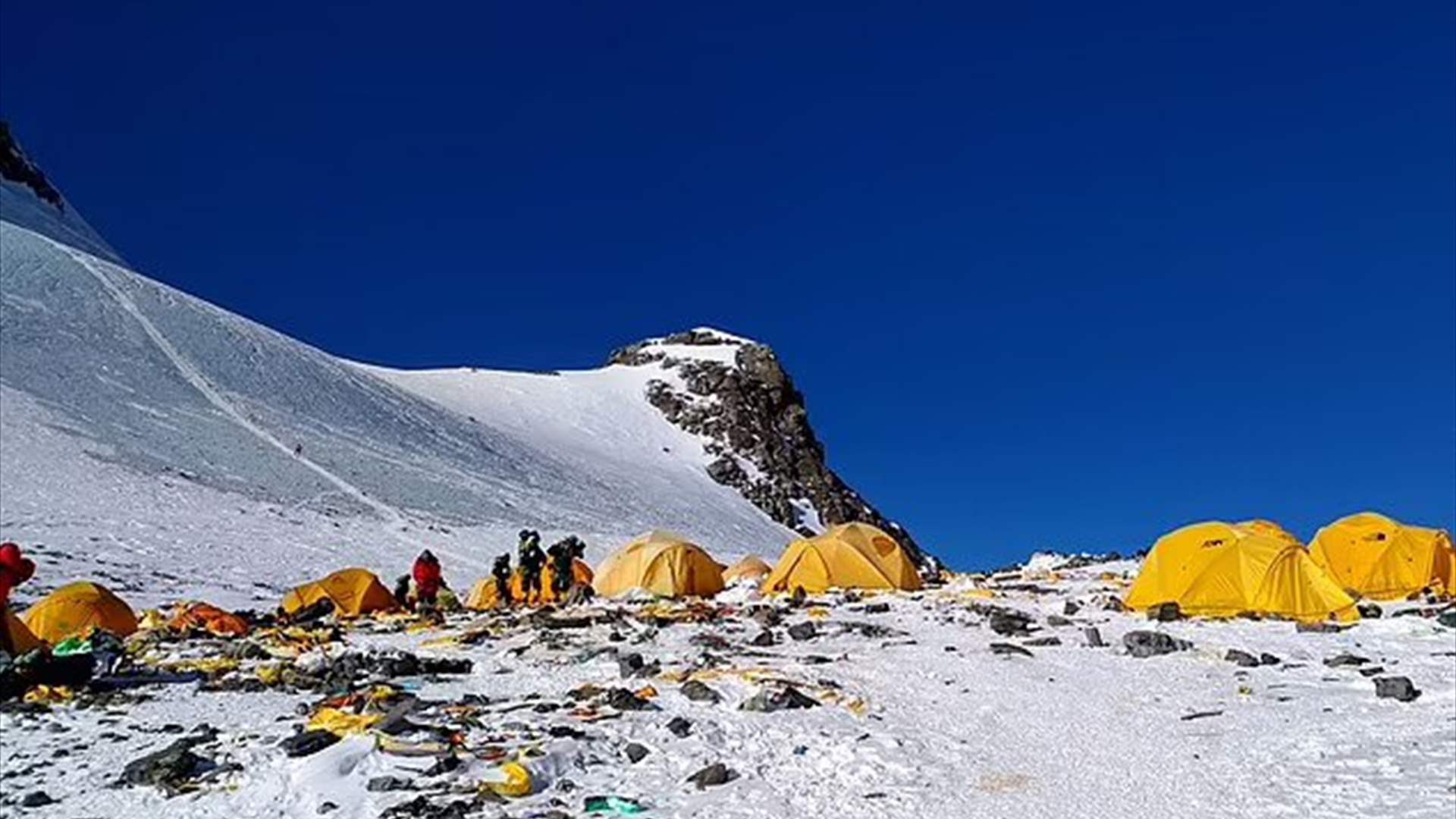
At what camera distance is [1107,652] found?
15.1 meters

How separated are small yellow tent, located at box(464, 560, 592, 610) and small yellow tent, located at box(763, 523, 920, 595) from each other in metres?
4.97

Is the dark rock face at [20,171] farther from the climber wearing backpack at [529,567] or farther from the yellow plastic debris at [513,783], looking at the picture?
the yellow plastic debris at [513,783]

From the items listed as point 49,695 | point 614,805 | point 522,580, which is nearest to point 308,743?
point 614,805

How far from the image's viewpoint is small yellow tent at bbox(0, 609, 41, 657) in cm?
1480

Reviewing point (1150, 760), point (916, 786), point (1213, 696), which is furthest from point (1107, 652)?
point (916, 786)

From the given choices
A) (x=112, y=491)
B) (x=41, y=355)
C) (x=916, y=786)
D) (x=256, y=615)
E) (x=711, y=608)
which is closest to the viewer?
(x=916, y=786)

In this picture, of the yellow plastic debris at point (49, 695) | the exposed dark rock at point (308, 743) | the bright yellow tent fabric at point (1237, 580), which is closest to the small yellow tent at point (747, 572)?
the bright yellow tent fabric at point (1237, 580)

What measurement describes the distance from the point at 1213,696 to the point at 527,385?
308ft

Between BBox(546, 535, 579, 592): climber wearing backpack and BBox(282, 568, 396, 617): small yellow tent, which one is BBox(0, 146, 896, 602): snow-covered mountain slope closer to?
BBox(282, 568, 396, 617): small yellow tent

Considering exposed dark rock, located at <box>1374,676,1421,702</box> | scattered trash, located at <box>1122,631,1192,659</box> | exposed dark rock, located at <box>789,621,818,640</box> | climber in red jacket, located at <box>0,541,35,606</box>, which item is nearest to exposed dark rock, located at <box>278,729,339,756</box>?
climber in red jacket, located at <box>0,541,35,606</box>

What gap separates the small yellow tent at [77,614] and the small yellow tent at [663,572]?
10.0 metres

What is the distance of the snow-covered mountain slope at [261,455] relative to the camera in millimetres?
37875

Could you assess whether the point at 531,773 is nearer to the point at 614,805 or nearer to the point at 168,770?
the point at 614,805

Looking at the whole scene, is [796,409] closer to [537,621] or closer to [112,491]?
[112,491]
